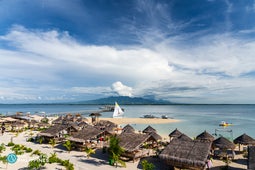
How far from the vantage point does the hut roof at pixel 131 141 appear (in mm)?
17642

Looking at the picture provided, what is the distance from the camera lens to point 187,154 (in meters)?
15.1

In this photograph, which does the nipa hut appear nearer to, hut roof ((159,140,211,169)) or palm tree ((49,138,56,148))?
hut roof ((159,140,211,169))

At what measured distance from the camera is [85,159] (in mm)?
18203

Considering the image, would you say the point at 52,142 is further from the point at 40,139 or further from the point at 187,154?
A: the point at 187,154

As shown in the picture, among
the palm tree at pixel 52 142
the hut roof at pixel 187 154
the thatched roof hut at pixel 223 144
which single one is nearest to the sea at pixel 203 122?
the thatched roof hut at pixel 223 144

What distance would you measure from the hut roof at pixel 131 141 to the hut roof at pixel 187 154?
2806 mm

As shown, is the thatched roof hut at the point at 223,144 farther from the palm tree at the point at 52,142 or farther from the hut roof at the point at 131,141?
the palm tree at the point at 52,142

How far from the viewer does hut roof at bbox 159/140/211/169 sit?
14.4m

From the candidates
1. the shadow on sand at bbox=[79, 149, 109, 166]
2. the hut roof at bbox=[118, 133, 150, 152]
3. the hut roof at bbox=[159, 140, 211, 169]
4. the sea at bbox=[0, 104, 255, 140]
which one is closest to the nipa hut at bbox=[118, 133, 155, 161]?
the hut roof at bbox=[118, 133, 150, 152]

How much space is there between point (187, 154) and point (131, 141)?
553 centimetres

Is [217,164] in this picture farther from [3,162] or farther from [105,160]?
[3,162]

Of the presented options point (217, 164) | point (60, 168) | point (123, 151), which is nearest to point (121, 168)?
point (123, 151)

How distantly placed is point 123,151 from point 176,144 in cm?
465

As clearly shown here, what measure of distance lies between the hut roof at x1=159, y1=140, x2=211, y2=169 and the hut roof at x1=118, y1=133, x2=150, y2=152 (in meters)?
2.81
